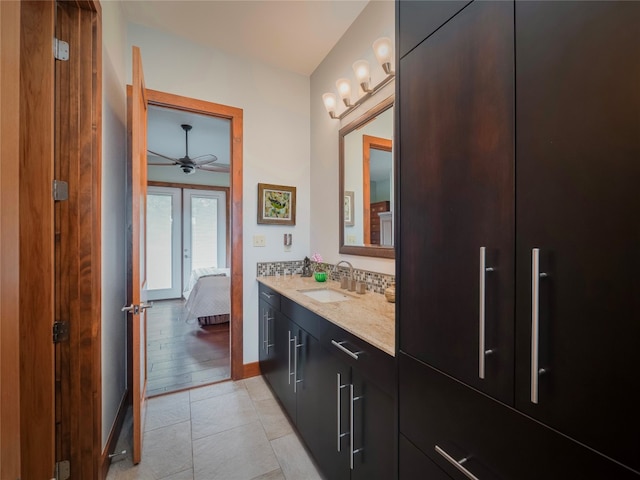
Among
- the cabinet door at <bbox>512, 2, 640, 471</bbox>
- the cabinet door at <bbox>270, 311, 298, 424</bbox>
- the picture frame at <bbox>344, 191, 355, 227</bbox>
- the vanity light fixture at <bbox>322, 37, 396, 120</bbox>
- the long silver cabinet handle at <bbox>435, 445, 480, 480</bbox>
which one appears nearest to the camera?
the cabinet door at <bbox>512, 2, 640, 471</bbox>

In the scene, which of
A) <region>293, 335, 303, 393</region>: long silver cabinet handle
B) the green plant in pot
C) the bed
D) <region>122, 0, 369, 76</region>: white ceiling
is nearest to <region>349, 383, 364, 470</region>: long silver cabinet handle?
<region>293, 335, 303, 393</region>: long silver cabinet handle

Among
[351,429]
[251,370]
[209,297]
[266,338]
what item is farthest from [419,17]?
[209,297]

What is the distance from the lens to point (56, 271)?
131cm

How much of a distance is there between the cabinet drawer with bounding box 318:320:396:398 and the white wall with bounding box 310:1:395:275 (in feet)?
2.21

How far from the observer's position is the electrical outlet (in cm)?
265

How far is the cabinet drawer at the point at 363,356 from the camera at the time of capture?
3.32ft

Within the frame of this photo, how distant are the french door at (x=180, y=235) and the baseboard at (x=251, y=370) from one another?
3797mm

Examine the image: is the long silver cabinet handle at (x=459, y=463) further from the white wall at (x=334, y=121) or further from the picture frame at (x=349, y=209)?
the picture frame at (x=349, y=209)

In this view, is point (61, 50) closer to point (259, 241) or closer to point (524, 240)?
point (259, 241)

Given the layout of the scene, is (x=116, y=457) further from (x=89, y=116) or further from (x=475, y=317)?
(x=475, y=317)

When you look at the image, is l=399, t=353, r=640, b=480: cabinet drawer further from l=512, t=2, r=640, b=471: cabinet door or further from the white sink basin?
the white sink basin

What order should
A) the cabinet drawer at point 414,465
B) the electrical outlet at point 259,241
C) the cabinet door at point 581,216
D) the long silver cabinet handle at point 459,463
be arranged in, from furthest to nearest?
1. the electrical outlet at point 259,241
2. the cabinet drawer at point 414,465
3. the long silver cabinet handle at point 459,463
4. the cabinet door at point 581,216

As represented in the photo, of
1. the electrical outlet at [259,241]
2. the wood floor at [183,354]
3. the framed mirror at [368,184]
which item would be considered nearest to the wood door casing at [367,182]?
the framed mirror at [368,184]

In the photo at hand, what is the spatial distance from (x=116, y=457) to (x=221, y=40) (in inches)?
121
